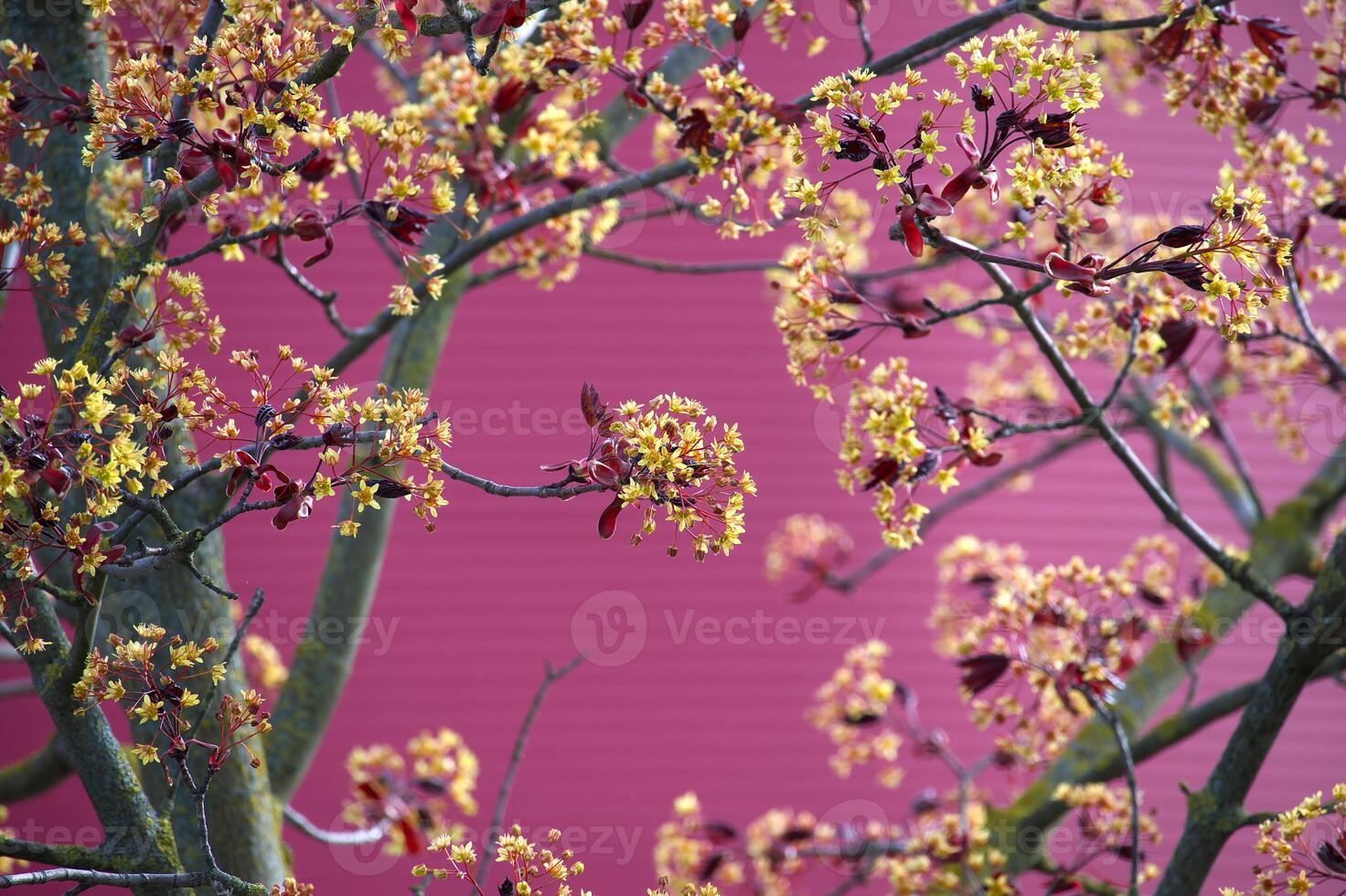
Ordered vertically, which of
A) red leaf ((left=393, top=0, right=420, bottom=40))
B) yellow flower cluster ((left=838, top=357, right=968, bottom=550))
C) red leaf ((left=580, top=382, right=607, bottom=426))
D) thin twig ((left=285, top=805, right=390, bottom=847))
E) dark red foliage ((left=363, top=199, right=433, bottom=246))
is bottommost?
thin twig ((left=285, top=805, right=390, bottom=847))

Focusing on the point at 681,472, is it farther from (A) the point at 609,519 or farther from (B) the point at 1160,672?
(B) the point at 1160,672

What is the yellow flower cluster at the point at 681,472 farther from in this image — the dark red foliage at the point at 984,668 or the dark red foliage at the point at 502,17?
the dark red foliage at the point at 984,668

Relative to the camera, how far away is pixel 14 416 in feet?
4.26

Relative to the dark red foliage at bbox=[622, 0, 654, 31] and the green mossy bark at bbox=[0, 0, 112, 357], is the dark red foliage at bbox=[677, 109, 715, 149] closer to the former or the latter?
the dark red foliage at bbox=[622, 0, 654, 31]

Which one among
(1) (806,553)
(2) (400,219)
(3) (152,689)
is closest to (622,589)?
(1) (806,553)

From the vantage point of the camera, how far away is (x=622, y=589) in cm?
485

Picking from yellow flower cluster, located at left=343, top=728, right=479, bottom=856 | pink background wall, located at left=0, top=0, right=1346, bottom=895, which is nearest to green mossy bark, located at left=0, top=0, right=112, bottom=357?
yellow flower cluster, located at left=343, top=728, right=479, bottom=856

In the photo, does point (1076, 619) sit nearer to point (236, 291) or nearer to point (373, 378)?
point (373, 378)

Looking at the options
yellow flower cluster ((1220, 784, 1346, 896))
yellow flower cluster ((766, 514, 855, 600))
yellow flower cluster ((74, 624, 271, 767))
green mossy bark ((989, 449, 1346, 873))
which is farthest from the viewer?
yellow flower cluster ((766, 514, 855, 600))

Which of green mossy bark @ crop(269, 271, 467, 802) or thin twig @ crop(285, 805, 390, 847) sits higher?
green mossy bark @ crop(269, 271, 467, 802)

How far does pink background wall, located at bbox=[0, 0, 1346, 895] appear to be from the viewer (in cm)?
462

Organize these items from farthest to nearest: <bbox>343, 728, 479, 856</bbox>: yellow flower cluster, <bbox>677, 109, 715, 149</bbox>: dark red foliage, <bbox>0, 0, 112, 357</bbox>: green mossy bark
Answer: <bbox>343, 728, 479, 856</bbox>: yellow flower cluster < <bbox>0, 0, 112, 357</bbox>: green mossy bark < <bbox>677, 109, 715, 149</bbox>: dark red foliage

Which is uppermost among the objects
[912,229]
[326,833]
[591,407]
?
[912,229]

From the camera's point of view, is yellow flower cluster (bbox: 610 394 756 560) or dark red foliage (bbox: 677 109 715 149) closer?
yellow flower cluster (bbox: 610 394 756 560)
